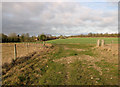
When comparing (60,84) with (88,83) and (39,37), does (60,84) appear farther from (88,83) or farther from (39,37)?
(39,37)

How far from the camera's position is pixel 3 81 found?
4.11 meters

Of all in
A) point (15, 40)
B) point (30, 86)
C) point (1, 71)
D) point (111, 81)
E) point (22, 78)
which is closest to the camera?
point (30, 86)

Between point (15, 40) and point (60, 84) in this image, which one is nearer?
point (60, 84)

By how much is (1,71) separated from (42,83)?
3.41m

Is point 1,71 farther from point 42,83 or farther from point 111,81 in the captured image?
point 111,81

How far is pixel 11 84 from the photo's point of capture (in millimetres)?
3844

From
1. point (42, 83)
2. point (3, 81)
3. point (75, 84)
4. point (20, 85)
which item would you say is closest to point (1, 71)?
point (3, 81)

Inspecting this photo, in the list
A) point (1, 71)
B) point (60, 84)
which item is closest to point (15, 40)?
point (1, 71)

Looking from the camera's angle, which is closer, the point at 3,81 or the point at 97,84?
the point at 97,84

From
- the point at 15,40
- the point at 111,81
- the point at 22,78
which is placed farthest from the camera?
the point at 15,40

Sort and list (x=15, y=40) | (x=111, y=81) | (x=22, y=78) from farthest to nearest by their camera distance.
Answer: (x=15, y=40)
(x=22, y=78)
(x=111, y=81)

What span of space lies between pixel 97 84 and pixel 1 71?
591 centimetres

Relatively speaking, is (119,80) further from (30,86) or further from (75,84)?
(30,86)

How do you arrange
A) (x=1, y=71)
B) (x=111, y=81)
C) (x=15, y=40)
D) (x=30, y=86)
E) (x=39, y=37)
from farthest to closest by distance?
(x=39, y=37) < (x=15, y=40) < (x=1, y=71) < (x=111, y=81) < (x=30, y=86)
